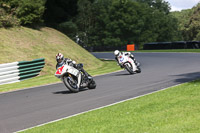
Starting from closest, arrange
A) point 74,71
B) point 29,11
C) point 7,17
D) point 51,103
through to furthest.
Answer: point 51,103 < point 74,71 < point 7,17 < point 29,11

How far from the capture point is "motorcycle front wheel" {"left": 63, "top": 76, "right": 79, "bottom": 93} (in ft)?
45.8

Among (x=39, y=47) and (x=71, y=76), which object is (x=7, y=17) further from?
(x=71, y=76)

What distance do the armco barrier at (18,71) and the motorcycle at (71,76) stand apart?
717 cm

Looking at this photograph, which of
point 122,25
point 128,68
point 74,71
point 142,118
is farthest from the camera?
point 122,25

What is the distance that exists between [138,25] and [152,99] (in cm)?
8054

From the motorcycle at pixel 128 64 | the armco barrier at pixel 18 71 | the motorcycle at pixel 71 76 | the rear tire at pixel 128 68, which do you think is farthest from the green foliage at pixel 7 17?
the motorcycle at pixel 71 76

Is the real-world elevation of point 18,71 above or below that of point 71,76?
below

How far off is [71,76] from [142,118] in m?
6.30

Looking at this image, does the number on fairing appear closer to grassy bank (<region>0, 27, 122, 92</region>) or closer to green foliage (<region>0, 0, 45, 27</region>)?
grassy bank (<region>0, 27, 122, 92</region>)

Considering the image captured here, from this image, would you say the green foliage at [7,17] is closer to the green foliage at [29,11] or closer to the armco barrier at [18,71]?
the green foliage at [29,11]

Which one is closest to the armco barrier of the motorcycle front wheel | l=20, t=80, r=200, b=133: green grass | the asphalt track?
the asphalt track

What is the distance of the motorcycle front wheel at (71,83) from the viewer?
14.0m

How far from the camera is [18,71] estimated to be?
21734 mm

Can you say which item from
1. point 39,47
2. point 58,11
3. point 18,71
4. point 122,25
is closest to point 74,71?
point 18,71
